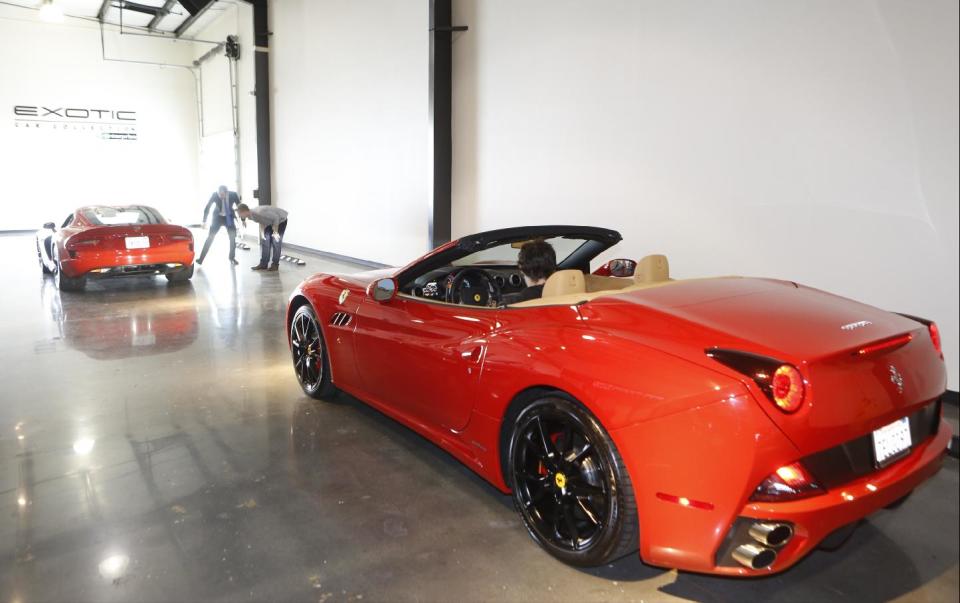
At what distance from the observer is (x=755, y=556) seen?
1724 mm

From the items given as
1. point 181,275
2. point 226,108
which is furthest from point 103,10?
point 181,275

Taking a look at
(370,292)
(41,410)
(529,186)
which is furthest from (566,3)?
(41,410)

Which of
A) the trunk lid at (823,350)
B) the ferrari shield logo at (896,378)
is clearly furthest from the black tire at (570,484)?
the ferrari shield logo at (896,378)

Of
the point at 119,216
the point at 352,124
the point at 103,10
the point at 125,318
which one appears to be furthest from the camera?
the point at 103,10

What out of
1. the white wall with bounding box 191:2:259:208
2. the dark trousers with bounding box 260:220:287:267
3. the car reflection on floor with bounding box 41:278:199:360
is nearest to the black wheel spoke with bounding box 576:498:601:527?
the car reflection on floor with bounding box 41:278:199:360

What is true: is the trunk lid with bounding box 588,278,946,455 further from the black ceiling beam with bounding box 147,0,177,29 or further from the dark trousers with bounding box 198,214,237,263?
the black ceiling beam with bounding box 147,0,177,29

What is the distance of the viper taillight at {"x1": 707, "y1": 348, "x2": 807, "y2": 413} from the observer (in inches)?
66.6

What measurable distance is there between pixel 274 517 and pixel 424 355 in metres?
0.92

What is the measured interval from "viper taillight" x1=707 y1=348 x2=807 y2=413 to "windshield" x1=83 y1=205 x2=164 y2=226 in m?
8.44

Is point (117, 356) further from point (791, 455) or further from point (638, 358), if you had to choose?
point (791, 455)

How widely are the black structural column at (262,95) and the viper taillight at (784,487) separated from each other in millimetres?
14590

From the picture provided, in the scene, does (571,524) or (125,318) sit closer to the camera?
(571,524)

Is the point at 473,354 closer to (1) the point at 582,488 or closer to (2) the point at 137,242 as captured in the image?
(1) the point at 582,488

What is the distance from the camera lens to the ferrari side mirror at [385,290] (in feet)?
10.1
